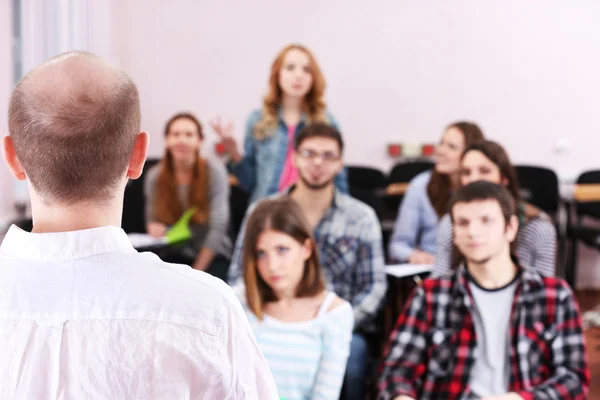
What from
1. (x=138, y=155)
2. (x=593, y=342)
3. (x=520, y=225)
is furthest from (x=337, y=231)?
(x=138, y=155)

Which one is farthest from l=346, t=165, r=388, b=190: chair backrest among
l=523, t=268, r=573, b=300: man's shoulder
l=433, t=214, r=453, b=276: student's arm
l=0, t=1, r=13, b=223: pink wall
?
l=523, t=268, r=573, b=300: man's shoulder

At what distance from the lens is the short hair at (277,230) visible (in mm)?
2314

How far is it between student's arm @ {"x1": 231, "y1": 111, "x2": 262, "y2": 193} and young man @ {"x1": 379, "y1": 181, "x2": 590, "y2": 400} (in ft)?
5.02

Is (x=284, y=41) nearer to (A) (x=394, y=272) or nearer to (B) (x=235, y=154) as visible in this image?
(B) (x=235, y=154)

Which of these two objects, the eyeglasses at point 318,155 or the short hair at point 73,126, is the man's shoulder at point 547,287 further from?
the short hair at point 73,126

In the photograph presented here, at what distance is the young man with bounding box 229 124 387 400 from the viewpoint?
9.14ft

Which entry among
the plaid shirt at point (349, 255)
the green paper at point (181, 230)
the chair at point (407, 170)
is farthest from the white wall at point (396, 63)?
the plaid shirt at point (349, 255)

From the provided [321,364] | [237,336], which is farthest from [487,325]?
[237,336]

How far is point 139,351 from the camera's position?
0.72 m

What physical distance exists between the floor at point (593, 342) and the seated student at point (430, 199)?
89 cm

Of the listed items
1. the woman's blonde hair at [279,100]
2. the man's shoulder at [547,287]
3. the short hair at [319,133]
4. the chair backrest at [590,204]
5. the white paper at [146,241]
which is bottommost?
the white paper at [146,241]

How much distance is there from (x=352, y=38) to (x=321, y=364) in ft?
11.2

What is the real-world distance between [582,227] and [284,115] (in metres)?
2.17

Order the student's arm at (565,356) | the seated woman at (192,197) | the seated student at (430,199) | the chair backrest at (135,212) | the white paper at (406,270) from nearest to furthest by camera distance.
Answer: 1. the student's arm at (565,356)
2. the white paper at (406,270)
3. the seated student at (430,199)
4. the seated woman at (192,197)
5. the chair backrest at (135,212)
